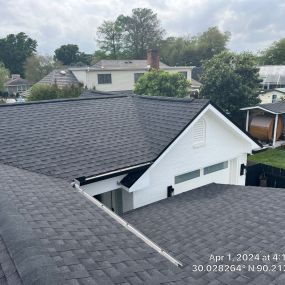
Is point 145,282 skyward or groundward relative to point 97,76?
groundward

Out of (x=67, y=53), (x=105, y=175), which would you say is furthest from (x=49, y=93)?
(x=67, y=53)

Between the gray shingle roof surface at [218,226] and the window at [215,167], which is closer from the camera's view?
the gray shingle roof surface at [218,226]

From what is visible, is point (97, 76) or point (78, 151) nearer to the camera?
point (78, 151)

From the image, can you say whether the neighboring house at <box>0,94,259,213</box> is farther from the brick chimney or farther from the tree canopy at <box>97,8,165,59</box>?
the tree canopy at <box>97,8,165,59</box>

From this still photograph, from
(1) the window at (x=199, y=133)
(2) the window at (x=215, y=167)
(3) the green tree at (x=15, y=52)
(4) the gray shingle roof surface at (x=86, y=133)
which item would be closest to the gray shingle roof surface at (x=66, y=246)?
(4) the gray shingle roof surface at (x=86, y=133)

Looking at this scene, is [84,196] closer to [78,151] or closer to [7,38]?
[78,151]

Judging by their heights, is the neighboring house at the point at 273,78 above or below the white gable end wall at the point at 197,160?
above

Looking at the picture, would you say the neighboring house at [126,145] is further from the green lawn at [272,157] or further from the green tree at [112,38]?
the green tree at [112,38]

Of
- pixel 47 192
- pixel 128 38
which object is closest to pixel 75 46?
pixel 128 38
